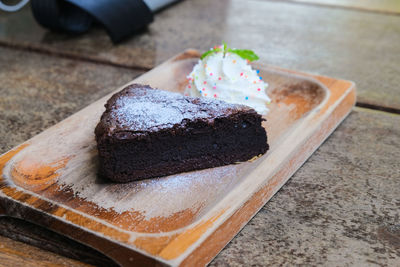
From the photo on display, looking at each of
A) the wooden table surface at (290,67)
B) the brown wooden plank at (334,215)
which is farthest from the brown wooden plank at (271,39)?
A: the brown wooden plank at (334,215)

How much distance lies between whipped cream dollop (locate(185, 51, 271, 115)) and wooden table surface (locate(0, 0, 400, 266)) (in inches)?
13.5

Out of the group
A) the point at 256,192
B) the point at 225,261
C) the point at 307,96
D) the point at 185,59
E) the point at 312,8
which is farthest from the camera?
the point at 312,8

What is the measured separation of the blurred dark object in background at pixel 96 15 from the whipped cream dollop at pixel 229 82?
2.87 ft

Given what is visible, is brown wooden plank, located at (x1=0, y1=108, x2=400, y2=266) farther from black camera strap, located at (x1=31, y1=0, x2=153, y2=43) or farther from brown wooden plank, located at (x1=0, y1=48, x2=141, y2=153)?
black camera strap, located at (x1=31, y1=0, x2=153, y2=43)

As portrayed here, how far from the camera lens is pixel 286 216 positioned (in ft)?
5.19

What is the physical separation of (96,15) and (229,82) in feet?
3.40

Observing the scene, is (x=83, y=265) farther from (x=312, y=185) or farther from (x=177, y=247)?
(x=312, y=185)

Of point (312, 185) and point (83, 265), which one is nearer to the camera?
point (83, 265)

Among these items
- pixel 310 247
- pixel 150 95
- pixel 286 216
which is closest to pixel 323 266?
pixel 310 247

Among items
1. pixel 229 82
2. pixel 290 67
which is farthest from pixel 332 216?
pixel 290 67

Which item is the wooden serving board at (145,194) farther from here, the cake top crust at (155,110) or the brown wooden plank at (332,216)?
the cake top crust at (155,110)

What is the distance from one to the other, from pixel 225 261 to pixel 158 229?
200 mm

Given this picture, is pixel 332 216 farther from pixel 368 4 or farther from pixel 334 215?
pixel 368 4

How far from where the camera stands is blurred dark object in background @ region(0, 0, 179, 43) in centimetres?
285
